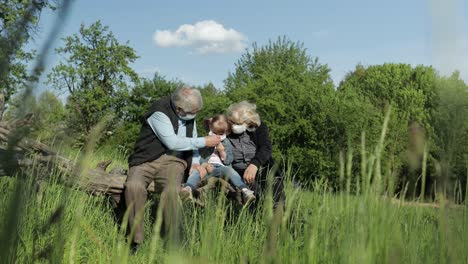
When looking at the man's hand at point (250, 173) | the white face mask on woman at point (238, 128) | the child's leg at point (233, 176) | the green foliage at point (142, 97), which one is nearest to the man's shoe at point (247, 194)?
the child's leg at point (233, 176)

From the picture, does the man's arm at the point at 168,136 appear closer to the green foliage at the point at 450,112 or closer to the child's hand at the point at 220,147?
the child's hand at the point at 220,147

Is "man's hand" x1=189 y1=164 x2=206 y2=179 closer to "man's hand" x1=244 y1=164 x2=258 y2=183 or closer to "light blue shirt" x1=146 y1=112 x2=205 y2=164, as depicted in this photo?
"light blue shirt" x1=146 y1=112 x2=205 y2=164

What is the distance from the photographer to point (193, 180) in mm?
5637

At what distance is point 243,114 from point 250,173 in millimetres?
707

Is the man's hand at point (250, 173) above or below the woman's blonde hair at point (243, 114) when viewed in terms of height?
below

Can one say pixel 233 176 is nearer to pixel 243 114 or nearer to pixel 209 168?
pixel 209 168

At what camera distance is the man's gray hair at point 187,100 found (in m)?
5.45

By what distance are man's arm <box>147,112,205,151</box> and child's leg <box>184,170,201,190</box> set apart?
1.17ft

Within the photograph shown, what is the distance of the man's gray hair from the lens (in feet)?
17.9

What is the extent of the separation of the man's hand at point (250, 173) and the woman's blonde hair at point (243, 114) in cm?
55

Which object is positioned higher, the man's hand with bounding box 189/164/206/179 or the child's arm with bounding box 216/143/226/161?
the child's arm with bounding box 216/143/226/161

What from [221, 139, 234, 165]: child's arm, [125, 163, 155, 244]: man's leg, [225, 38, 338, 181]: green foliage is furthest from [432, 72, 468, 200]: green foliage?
[225, 38, 338, 181]: green foliage

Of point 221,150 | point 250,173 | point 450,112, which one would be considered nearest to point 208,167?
point 221,150

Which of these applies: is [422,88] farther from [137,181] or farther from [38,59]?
[38,59]
